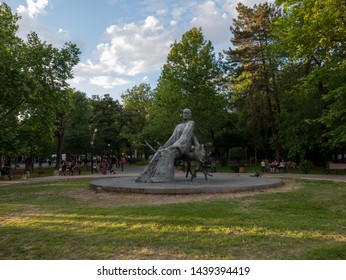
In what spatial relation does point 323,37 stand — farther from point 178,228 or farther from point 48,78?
point 48,78

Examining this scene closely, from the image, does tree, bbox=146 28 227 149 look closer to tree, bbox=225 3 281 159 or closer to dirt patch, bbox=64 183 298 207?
tree, bbox=225 3 281 159

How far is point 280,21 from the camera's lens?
20641 millimetres

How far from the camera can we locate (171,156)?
13906mm

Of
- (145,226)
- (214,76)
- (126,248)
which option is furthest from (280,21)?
(126,248)

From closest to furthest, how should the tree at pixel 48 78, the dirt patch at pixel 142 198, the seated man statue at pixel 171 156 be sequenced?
1. the dirt patch at pixel 142 198
2. the seated man statue at pixel 171 156
3. the tree at pixel 48 78

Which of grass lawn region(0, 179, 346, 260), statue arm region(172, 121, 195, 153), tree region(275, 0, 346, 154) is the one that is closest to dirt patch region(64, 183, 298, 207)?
grass lawn region(0, 179, 346, 260)

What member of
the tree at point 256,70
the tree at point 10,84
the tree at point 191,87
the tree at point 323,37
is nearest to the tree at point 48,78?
the tree at point 10,84

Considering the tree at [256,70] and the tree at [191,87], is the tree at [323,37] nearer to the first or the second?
the tree at [256,70]

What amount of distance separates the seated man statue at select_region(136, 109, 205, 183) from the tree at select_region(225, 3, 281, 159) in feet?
63.7

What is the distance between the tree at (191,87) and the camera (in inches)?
1270

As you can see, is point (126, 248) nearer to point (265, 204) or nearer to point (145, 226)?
point (145, 226)

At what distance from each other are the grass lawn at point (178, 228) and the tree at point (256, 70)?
23294 millimetres

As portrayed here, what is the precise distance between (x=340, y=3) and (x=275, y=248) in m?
16.3

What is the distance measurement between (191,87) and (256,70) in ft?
22.8
